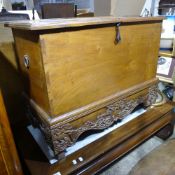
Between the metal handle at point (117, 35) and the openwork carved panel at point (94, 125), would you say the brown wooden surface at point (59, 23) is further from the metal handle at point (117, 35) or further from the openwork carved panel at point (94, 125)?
the openwork carved panel at point (94, 125)

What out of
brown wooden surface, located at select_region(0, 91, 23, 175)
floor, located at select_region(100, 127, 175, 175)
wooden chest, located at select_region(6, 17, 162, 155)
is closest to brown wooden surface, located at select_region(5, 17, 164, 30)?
wooden chest, located at select_region(6, 17, 162, 155)

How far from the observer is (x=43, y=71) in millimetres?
676

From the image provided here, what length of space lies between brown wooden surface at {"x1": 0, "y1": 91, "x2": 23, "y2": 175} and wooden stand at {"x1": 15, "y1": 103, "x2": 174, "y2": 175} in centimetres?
21

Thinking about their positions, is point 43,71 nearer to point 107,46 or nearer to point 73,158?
point 107,46

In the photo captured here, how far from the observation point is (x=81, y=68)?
30.1 inches

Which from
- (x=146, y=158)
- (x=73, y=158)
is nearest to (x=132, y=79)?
(x=146, y=158)

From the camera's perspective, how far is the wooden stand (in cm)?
81

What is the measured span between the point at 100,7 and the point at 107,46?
56 centimetres

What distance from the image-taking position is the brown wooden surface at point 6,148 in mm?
555

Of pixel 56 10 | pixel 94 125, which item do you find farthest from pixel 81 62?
pixel 56 10

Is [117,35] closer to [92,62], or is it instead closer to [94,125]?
[92,62]

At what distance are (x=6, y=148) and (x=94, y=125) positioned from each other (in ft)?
1.44


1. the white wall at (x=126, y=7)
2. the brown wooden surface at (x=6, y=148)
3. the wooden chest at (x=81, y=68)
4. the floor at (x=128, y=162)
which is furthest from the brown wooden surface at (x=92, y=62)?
the floor at (x=128, y=162)

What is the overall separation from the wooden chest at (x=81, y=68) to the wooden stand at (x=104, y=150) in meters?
0.08
